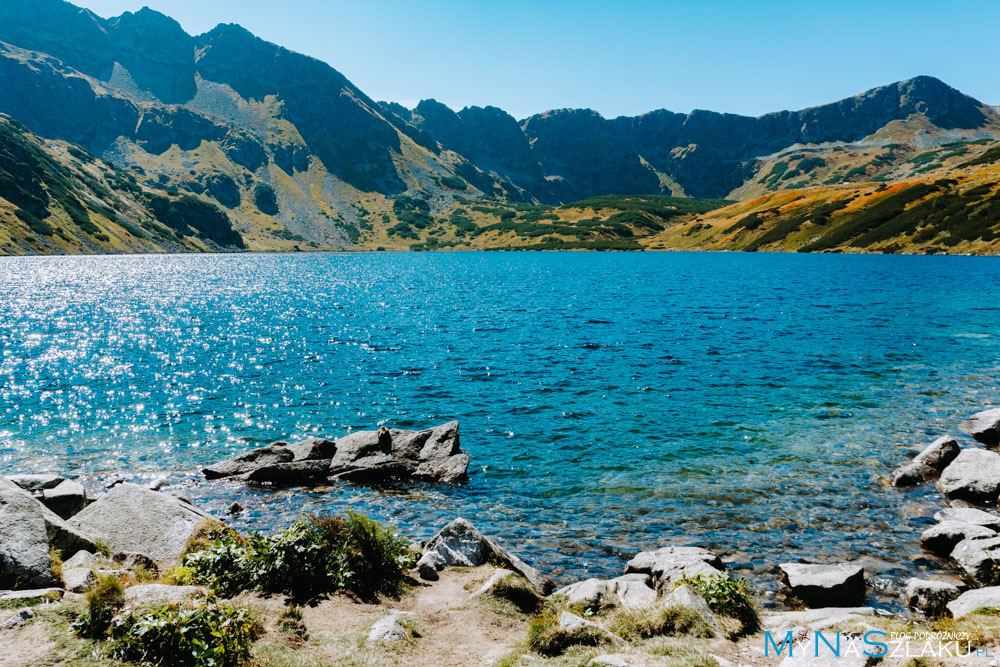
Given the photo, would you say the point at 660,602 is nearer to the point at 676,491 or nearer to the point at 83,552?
the point at 676,491

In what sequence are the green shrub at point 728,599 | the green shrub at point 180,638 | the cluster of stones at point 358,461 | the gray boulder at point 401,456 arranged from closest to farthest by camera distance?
1. the green shrub at point 180,638
2. the green shrub at point 728,599
3. the cluster of stones at point 358,461
4. the gray boulder at point 401,456

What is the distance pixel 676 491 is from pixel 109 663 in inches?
836

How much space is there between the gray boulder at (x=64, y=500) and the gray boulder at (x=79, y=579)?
27.6 ft

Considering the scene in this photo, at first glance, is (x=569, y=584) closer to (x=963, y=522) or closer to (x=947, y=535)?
(x=947, y=535)

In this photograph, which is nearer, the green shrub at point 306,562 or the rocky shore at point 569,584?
the rocky shore at point 569,584

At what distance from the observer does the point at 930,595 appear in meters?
14.8

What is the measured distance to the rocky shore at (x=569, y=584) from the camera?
39.2 feet

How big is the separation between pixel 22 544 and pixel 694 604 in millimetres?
16734

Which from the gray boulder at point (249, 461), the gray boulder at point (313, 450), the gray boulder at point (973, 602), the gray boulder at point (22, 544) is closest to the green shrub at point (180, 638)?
the gray boulder at point (22, 544)

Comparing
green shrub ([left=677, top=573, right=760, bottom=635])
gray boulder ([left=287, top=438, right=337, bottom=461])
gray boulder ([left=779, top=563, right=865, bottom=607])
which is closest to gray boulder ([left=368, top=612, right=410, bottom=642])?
green shrub ([left=677, top=573, right=760, bottom=635])

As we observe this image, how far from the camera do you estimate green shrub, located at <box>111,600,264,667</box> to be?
31.0 feet

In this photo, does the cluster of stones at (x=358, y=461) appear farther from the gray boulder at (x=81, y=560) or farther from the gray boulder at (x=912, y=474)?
the gray boulder at (x=912, y=474)

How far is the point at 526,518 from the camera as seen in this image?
22.3 meters

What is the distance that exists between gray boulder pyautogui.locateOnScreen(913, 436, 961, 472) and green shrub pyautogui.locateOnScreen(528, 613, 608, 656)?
22.2 meters
